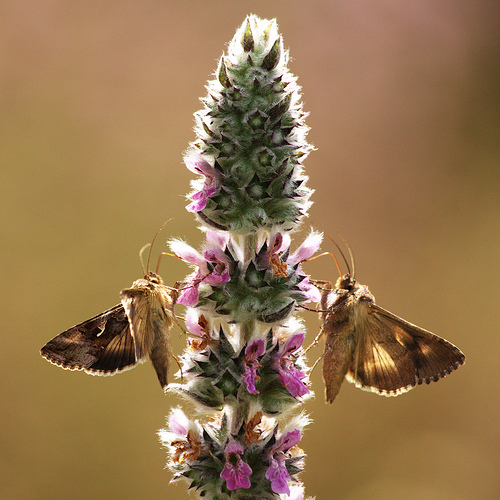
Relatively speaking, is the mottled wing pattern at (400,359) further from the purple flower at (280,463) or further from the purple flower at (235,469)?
the purple flower at (235,469)

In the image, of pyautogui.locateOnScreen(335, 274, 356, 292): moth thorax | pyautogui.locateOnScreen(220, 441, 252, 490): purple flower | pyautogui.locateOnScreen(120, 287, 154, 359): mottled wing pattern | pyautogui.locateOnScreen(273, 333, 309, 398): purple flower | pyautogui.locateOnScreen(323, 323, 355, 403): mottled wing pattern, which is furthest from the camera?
pyautogui.locateOnScreen(335, 274, 356, 292): moth thorax

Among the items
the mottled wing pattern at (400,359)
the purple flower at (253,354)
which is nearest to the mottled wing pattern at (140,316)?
the purple flower at (253,354)

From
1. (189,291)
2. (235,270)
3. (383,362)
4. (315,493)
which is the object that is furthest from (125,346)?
(315,493)

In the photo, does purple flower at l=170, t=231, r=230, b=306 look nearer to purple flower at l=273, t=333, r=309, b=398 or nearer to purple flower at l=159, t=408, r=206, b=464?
purple flower at l=273, t=333, r=309, b=398

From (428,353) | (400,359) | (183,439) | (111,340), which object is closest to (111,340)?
(111,340)

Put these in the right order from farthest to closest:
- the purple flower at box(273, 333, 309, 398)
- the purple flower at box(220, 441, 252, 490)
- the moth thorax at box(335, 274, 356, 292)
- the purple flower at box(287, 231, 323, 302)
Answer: the moth thorax at box(335, 274, 356, 292) < the purple flower at box(287, 231, 323, 302) < the purple flower at box(273, 333, 309, 398) < the purple flower at box(220, 441, 252, 490)

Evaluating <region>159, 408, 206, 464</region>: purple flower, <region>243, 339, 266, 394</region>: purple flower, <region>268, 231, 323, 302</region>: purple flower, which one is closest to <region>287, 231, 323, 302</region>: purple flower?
<region>268, 231, 323, 302</region>: purple flower
